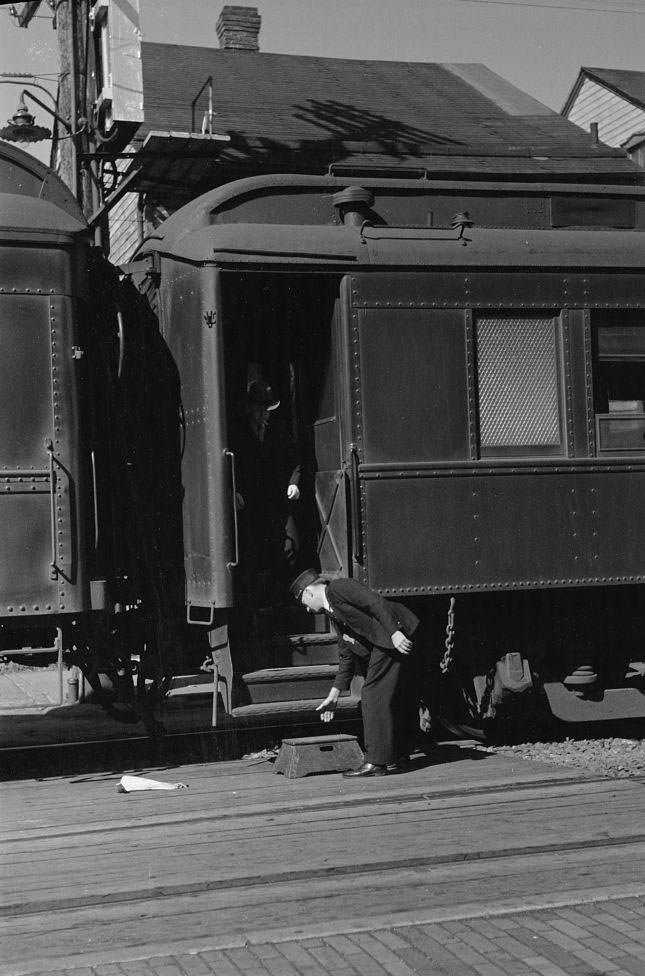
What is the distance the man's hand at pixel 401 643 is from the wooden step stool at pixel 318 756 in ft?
2.72

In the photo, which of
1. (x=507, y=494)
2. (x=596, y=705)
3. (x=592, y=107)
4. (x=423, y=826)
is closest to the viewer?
(x=423, y=826)

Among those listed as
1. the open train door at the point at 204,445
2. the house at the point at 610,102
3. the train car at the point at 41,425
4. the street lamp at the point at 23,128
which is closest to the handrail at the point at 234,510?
the open train door at the point at 204,445

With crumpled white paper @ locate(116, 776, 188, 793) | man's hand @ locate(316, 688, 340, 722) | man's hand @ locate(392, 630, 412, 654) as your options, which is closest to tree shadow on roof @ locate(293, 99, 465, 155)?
man's hand @ locate(392, 630, 412, 654)

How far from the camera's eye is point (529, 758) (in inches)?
328

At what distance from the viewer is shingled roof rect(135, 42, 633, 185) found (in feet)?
60.8

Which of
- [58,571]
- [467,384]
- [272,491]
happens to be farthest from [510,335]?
[58,571]

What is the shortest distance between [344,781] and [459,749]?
128 centimetres

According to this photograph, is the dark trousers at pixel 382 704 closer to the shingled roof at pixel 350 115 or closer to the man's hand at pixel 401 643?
the man's hand at pixel 401 643

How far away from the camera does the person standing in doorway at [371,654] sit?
771cm

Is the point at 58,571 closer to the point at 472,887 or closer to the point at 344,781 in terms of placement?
the point at 344,781

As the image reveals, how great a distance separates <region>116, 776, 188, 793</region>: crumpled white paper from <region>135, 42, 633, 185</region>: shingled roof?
11.2 meters

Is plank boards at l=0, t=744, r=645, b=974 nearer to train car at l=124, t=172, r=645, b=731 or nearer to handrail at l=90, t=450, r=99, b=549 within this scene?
train car at l=124, t=172, r=645, b=731

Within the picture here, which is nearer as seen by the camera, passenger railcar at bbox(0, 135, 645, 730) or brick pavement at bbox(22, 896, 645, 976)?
brick pavement at bbox(22, 896, 645, 976)

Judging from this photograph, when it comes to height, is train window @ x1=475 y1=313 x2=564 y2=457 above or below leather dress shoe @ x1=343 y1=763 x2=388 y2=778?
above
